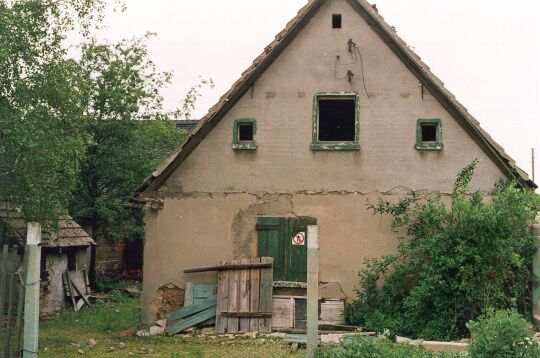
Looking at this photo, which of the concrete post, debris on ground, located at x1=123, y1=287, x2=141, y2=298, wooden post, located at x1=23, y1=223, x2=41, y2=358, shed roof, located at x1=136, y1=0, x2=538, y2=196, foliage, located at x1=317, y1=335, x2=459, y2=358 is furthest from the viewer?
debris on ground, located at x1=123, y1=287, x2=141, y2=298

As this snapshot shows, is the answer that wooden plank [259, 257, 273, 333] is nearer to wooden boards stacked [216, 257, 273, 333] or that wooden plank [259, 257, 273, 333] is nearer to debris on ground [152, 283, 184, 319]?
wooden boards stacked [216, 257, 273, 333]

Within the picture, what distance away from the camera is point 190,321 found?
12.9m

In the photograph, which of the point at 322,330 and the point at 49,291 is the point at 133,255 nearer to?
the point at 49,291

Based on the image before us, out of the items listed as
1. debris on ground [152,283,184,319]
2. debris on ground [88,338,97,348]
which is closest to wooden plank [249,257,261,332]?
debris on ground [152,283,184,319]

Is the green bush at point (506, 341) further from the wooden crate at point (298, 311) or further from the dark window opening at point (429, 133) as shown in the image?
the dark window opening at point (429, 133)

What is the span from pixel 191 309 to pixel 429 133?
605 centimetres

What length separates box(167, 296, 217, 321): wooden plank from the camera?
1295 cm

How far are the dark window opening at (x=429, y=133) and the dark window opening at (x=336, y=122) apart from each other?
123 inches

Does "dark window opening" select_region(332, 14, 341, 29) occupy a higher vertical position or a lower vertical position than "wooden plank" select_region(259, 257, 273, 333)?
higher

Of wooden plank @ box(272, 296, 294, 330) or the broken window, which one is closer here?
wooden plank @ box(272, 296, 294, 330)

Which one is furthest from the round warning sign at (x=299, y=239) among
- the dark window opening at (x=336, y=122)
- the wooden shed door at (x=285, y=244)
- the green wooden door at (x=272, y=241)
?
the dark window opening at (x=336, y=122)

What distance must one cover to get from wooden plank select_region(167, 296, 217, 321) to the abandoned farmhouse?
462 millimetres

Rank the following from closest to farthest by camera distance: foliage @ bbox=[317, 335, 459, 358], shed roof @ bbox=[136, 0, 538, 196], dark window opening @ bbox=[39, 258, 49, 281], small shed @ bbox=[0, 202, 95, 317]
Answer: foliage @ bbox=[317, 335, 459, 358]
shed roof @ bbox=[136, 0, 538, 196]
small shed @ bbox=[0, 202, 95, 317]
dark window opening @ bbox=[39, 258, 49, 281]

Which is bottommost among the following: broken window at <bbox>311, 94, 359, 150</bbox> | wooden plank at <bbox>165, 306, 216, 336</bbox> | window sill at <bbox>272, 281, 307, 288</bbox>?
wooden plank at <bbox>165, 306, 216, 336</bbox>
